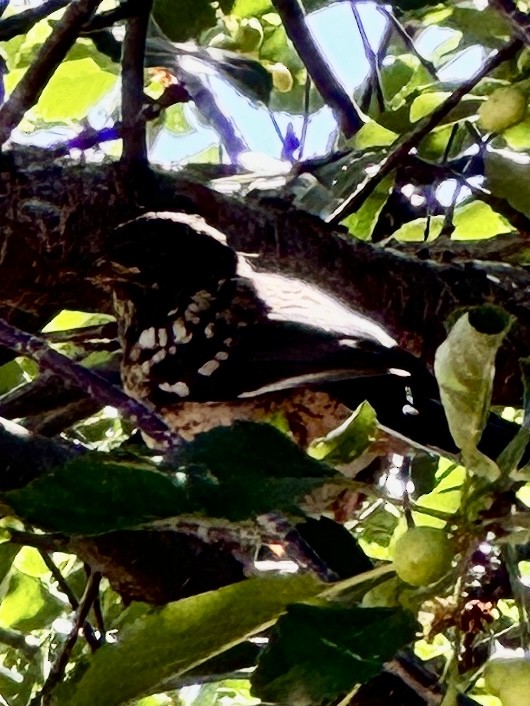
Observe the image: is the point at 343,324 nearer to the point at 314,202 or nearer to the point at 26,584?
the point at 314,202

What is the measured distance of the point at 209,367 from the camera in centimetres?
192

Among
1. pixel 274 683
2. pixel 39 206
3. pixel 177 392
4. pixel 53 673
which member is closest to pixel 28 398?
pixel 177 392

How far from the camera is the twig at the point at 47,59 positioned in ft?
4.26

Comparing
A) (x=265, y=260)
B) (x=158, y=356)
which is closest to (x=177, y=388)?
(x=158, y=356)

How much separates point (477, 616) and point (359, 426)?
0.98 ft

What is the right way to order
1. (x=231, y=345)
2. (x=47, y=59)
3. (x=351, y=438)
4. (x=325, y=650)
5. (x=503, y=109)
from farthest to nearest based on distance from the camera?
(x=231, y=345), (x=47, y=59), (x=503, y=109), (x=351, y=438), (x=325, y=650)

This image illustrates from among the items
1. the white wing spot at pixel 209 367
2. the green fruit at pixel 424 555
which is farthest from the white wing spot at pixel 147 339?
the green fruit at pixel 424 555

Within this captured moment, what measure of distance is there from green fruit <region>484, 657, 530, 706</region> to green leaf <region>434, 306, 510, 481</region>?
103 mm

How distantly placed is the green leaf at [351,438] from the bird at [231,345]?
682 mm

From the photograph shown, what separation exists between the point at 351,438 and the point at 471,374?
0.15 metres

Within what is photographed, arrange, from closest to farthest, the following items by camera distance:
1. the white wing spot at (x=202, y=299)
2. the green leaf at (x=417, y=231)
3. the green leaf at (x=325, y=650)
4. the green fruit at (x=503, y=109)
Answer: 1. the green leaf at (x=325, y=650)
2. the green fruit at (x=503, y=109)
3. the green leaf at (x=417, y=231)
4. the white wing spot at (x=202, y=299)

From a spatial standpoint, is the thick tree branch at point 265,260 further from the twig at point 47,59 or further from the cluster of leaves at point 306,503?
the twig at point 47,59

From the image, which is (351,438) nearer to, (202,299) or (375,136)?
(375,136)

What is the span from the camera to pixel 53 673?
1.45m
